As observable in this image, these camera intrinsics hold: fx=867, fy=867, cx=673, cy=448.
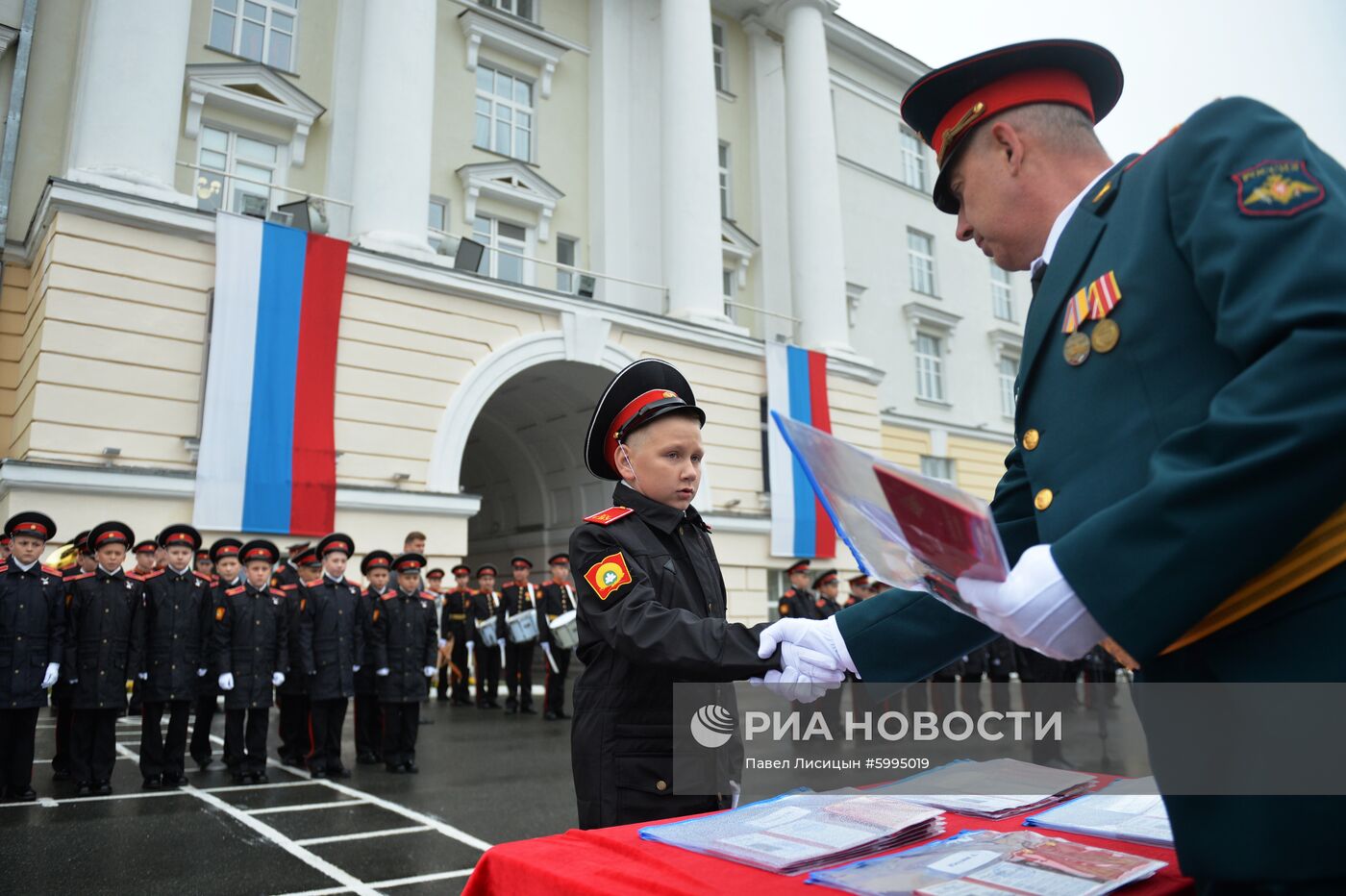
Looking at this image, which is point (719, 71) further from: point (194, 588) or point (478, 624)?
point (194, 588)

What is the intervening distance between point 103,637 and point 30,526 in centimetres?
110

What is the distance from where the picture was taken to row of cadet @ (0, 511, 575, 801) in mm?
7070

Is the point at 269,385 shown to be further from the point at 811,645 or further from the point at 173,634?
the point at 811,645

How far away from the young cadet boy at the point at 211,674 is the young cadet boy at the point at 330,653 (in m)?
0.74

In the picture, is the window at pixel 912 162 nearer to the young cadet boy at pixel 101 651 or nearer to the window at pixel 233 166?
the window at pixel 233 166

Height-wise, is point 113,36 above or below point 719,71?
below

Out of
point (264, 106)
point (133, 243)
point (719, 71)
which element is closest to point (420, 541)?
point (133, 243)

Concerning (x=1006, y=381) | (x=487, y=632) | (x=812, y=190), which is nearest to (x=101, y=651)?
(x=487, y=632)

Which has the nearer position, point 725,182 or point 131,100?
point 131,100

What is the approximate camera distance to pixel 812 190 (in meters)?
20.7

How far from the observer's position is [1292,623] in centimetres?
97

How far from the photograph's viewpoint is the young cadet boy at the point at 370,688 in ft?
29.3

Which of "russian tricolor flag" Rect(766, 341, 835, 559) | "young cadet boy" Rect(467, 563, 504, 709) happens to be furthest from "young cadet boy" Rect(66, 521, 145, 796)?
"russian tricolor flag" Rect(766, 341, 835, 559)

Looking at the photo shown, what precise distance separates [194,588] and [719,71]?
60.6ft
